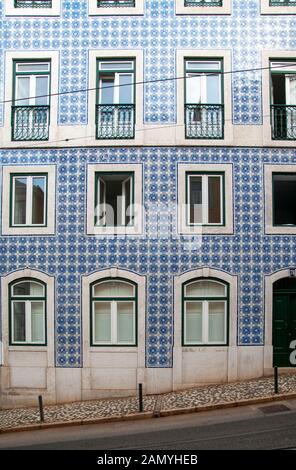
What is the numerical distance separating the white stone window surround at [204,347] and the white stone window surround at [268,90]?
3987 millimetres

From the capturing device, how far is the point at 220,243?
1340 cm

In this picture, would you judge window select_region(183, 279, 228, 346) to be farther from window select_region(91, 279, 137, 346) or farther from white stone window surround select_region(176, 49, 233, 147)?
white stone window surround select_region(176, 49, 233, 147)

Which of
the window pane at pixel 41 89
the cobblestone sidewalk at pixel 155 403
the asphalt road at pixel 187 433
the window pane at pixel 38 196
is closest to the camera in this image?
the asphalt road at pixel 187 433

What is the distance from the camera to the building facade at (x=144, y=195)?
13281mm

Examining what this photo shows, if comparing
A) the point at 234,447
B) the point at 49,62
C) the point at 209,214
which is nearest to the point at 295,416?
the point at 234,447

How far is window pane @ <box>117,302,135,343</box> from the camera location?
13.4 meters

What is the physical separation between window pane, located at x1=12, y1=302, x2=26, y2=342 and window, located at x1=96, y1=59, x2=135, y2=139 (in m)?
5.34

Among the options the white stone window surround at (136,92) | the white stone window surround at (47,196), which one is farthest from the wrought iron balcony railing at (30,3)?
the white stone window surround at (47,196)

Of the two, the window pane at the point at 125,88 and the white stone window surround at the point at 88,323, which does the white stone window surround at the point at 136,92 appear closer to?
the window pane at the point at 125,88

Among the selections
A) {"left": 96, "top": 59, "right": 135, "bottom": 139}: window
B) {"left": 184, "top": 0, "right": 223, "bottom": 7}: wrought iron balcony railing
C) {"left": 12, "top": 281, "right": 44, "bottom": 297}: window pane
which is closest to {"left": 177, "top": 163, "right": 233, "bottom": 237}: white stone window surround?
{"left": 96, "top": 59, "right": 135, "bottom": 139}: window

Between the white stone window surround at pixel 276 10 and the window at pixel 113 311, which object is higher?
the white stone window surround at pixel 276 10

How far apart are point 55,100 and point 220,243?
20.6 ft

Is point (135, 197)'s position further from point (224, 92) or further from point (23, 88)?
point (23, 88)

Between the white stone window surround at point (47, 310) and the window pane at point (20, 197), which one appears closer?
the white stone window surround at point (47, 310)
